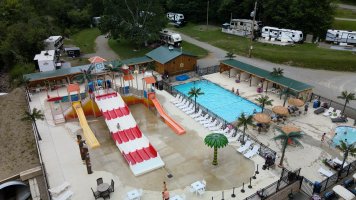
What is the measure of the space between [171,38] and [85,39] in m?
21.2

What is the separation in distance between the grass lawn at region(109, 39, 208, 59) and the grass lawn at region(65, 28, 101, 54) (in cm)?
409

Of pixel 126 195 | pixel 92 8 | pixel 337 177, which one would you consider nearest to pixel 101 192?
pixel 126 195

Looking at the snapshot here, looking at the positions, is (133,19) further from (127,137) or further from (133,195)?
(133,195)

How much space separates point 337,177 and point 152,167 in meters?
13.2

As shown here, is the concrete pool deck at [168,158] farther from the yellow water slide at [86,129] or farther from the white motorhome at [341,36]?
the white motorhome at [341,36]

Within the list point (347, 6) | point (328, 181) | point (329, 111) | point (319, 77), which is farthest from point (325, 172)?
point (347, 6)

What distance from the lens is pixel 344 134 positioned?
88.7 ft

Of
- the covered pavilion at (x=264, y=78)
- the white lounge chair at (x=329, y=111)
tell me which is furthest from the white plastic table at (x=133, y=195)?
the white lounge chair at (x=329, y=111)

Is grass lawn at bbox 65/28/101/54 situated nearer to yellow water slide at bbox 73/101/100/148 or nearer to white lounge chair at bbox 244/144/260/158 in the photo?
yellow water slide at bbox 73/101/100/148

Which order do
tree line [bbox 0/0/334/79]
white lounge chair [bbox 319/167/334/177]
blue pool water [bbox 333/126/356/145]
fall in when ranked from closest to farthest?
white lounge chair [bbox 319/167/334/177], blue pool water [bbox 333/126/356/145], tree line [bbox 0/0/334/79]

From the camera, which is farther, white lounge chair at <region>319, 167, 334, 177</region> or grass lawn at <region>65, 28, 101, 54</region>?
grass lawn at <region>65, 28, 101, 54</region>

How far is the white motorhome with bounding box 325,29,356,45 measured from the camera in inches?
1901

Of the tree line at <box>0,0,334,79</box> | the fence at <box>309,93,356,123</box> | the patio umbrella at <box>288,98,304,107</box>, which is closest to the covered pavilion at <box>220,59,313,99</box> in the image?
the patio umbrella at <box>288,98,304,107</box>

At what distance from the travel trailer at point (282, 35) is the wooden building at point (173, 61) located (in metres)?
20.2
